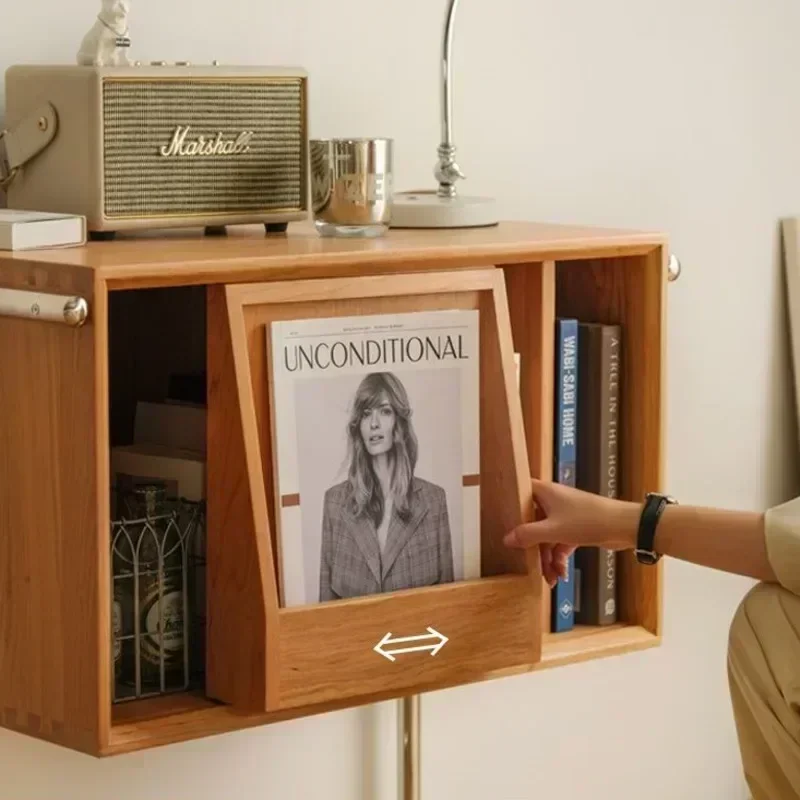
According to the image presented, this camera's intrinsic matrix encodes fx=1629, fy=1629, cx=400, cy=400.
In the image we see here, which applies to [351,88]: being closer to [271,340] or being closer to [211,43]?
[211,43]

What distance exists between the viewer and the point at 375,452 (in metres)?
1.50

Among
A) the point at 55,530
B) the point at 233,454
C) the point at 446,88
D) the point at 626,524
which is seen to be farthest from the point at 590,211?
the point at 55,530

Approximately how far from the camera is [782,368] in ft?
7.85

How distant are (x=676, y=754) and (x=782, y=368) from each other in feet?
1.91

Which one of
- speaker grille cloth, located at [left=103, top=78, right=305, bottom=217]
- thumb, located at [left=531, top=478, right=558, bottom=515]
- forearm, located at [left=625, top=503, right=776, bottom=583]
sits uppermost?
speaker grille cloth, located at [left=103, top=78, right=305, bottom=217]

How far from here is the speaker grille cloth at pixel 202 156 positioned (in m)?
1.45

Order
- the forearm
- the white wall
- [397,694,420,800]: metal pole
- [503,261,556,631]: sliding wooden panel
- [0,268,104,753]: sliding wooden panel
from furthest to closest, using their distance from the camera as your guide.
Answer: [397,694,420,800]: metal pole
the white wall
[503,261,556,631]: sliding wooden panel
the forearm
[0,268,104,753]: sliding wooden panel

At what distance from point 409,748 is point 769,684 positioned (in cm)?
58

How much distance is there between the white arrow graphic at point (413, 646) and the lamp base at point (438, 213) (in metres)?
0.43

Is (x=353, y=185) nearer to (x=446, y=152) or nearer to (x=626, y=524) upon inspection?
(x=446, y=152)

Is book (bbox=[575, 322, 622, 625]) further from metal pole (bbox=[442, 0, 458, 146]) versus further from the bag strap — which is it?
the bag strap

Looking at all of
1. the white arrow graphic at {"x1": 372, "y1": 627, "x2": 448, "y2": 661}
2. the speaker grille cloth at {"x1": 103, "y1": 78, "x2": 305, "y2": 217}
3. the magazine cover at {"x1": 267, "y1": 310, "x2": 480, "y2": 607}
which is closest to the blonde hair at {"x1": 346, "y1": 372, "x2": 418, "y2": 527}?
the magazine cover at {"x1": 267, "y1": 310, "x2": 480, "y2": 607}

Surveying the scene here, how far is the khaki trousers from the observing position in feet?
4.95

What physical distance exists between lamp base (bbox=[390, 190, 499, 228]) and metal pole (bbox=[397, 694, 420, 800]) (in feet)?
1.98
